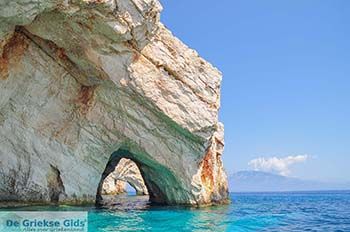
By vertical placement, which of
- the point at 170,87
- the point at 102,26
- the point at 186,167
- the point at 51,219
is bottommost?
the point at 51,219

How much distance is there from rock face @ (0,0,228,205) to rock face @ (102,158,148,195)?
33133 millimetres

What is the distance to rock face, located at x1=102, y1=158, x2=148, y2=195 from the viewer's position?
6022 centimetres

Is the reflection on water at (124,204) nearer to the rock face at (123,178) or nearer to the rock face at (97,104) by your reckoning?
the rock face at (97,104)

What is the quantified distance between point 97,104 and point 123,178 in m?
39.1

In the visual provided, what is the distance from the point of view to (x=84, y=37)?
20453 millimetres

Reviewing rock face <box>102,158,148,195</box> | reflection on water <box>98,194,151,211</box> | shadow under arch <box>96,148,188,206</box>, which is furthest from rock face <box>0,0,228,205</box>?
rock face <box>102,158,148,195</box>

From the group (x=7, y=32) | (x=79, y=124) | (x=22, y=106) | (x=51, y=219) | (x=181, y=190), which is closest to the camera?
(x=51, y=219)

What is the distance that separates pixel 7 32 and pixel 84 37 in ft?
11.5

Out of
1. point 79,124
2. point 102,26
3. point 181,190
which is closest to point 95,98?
point 79,124

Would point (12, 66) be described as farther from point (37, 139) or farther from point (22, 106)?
point (37, 139)

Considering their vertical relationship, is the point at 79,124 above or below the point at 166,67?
below

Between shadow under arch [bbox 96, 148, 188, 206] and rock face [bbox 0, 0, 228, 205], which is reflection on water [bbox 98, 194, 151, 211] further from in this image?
rock face [bbox 0, 0, 228, 205]

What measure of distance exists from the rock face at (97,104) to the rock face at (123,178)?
33.1 metres

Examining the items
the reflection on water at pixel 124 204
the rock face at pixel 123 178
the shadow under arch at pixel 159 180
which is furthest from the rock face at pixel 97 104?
the rock face at pixel 123 178
